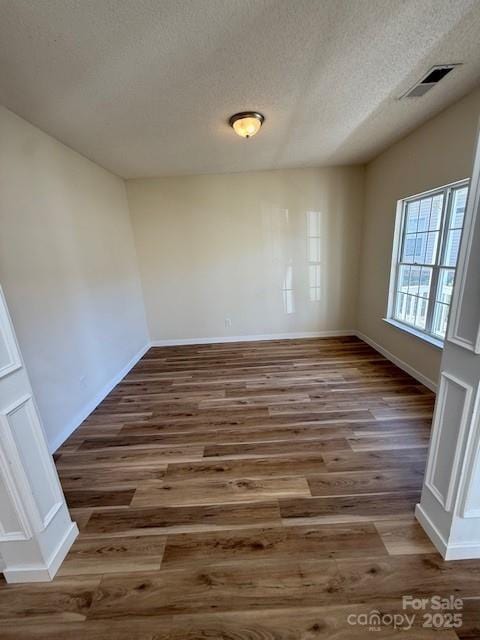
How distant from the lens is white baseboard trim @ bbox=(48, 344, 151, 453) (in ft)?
7.07

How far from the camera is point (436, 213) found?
2605mm

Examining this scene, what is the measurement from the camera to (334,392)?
2697 mm

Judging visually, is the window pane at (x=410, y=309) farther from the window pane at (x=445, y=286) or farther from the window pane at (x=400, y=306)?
the window pane at (x=445, y=286)

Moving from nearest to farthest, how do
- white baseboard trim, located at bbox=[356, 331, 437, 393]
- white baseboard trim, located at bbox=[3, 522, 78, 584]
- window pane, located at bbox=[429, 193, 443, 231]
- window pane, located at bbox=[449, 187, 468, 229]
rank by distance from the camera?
white baseboard trim, located at bbox=[3, 522, 78, 584]
window pane, located at bbox=[449, 187, 468, 229]
window pane, located at bbox=[429, 193, 443, 231]
white baseboard trim, located at bbox=[356, 331, 437, 393]

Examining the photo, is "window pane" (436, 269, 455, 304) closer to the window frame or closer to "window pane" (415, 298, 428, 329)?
the window frame

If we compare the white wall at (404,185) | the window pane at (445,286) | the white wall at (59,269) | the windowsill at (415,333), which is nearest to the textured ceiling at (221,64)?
the white wall at (404,185)

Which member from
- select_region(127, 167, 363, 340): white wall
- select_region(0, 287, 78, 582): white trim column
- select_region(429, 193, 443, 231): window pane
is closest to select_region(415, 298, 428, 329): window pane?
select_region(429, 193, 443, 231): window pane

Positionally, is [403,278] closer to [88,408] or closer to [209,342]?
[209,342]

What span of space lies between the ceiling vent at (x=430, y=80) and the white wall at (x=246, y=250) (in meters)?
1.83

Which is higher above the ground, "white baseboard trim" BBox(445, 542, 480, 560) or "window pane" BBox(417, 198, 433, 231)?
"window pane" BBox(417, 198, 433, 231)

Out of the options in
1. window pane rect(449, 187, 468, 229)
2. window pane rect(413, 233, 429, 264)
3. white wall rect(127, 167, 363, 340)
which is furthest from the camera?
white wall rect(127, 167, 363, 340)

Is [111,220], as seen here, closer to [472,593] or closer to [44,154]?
[44,154]

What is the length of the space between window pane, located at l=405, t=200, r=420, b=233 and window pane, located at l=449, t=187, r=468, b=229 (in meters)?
0.55

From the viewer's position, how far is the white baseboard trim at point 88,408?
2155 millimetres
